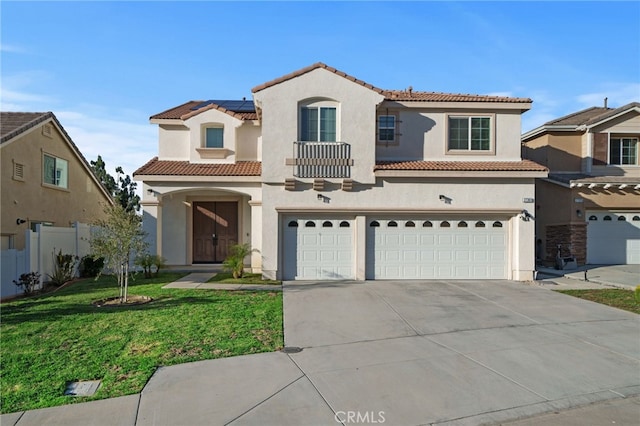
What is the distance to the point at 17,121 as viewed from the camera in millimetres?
16812

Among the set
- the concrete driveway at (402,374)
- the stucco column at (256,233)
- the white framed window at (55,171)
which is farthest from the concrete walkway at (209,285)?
the white framed window at (55,171)


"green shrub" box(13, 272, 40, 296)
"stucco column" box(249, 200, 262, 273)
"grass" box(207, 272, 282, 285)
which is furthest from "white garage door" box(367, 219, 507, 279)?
"green shrub" box(13, 272, 40, 296)

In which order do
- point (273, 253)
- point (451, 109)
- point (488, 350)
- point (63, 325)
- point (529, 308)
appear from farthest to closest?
point (451, 109)
point (273, 253)
point (529, 308)
point (63, 325)
point (488, 350)

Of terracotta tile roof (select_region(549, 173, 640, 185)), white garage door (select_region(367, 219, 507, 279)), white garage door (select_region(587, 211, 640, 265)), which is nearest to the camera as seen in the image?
white garage door (select_region(367, 219, 507, 279))

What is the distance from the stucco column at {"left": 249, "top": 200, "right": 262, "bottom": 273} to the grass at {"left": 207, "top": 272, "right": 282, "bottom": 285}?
67 centimetres

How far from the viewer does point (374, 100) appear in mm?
15023

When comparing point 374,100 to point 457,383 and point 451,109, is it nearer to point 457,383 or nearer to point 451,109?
point 451,109

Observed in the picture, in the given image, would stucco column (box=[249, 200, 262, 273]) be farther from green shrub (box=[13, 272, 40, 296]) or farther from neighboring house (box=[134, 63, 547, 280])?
green shrub (box=[13, 272, 40, 296])

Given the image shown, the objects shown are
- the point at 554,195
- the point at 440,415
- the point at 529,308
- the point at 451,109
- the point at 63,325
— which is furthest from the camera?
the point at 554,195

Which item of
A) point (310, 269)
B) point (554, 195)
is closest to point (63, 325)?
point (310, 269)

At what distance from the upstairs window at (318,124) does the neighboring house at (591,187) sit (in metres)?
10.3

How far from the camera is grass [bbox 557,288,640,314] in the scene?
11.2 m

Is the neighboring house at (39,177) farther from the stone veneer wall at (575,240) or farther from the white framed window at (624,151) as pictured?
the white framed window at (624,151)

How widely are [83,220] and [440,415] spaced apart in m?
19.6
